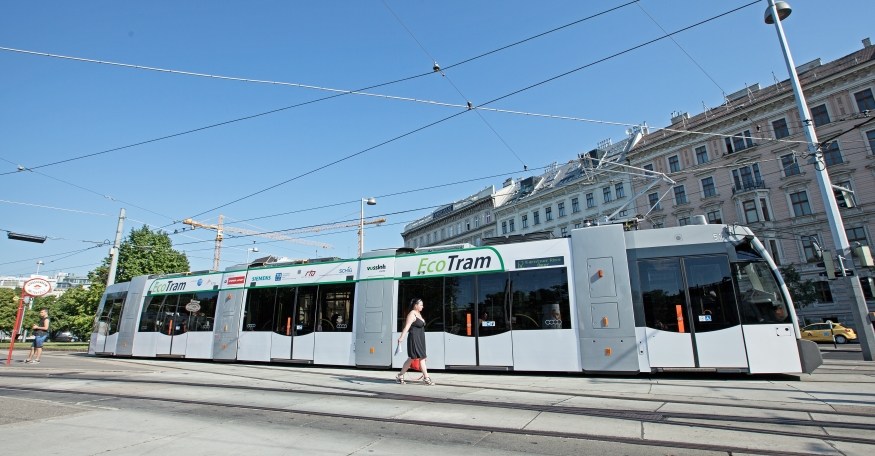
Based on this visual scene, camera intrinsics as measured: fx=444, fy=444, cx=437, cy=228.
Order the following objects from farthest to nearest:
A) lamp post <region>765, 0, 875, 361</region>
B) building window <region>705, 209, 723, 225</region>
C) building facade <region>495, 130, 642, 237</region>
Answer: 1. building facade <region>495, 130, 642, 237</region>
2. building window <region>705, 209, 723, 225</region>
3. lamp post <region>765, 0, 875, 361</region>

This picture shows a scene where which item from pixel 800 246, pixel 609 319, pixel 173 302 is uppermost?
pixel 800 246

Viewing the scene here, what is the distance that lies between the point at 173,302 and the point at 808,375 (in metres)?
19.8

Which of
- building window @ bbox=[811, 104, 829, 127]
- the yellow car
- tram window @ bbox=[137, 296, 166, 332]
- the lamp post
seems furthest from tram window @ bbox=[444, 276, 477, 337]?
building window @ bbox=[811, 104, 829, 127]

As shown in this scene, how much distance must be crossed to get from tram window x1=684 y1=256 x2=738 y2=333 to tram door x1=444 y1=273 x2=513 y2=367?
13.2ft

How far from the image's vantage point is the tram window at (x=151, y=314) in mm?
17609

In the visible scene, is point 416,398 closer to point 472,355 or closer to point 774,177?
point 472,355

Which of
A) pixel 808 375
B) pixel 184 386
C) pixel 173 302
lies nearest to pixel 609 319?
pixel 808 375

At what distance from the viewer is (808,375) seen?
943 cm

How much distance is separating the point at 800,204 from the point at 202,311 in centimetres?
4044

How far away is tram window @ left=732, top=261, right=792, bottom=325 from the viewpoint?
8995 mm

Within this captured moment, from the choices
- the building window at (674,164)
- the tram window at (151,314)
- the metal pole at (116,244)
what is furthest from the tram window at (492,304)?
the building window at (674,164)

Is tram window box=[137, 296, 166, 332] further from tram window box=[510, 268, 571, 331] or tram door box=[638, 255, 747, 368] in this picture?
tram door box=[638, 255, 747, 368]

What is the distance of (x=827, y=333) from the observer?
26500 millimetres

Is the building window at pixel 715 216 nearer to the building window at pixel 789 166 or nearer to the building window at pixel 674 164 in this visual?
the building window at pixel 674 164
